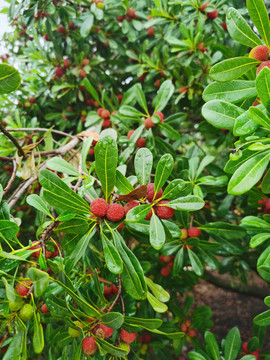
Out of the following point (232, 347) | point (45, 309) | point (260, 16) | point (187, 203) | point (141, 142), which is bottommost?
point (232, 347)

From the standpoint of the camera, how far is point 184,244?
1235mm

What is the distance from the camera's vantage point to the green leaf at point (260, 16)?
715mm

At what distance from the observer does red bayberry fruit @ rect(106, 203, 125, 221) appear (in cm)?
74

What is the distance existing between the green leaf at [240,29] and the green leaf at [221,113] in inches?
8.0

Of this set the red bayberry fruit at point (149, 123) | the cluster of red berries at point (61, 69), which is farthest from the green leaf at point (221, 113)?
the cluster of red berries at point (61, 69)

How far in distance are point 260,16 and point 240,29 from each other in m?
0.05

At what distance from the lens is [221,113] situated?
709 mm

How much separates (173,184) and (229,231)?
22.9 inches

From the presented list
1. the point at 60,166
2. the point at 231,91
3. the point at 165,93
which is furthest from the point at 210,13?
the point at 60,166

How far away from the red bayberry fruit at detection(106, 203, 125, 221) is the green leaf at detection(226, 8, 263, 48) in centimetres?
57


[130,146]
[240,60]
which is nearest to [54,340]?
[130,146]

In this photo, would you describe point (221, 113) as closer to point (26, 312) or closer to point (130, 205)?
point (130, 205)

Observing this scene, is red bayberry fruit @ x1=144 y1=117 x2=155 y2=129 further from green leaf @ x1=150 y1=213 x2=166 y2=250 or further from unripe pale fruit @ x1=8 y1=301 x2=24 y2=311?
unripe pale fruit @ x1=8 y1=301 x2=24 y2=311

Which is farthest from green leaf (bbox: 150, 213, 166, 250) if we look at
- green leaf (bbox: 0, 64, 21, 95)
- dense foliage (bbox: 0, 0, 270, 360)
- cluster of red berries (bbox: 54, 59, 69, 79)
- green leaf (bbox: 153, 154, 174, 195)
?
cluster of red berries (bbox: 54, 59, 69, 79)
